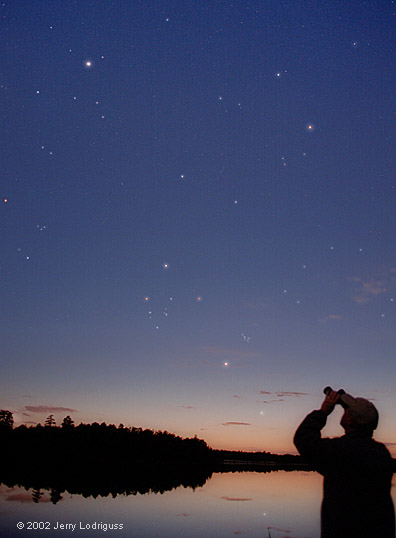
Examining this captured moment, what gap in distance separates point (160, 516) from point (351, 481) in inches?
1056

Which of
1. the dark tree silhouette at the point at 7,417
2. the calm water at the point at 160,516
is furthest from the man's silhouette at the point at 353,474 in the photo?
the dark tree silhouette at the point at 7,417

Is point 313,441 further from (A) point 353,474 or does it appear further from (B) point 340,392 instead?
(B) point 340,392

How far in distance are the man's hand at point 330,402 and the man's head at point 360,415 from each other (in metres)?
0.08

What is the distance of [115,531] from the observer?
21406mm

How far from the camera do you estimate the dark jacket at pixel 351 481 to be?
123 inches

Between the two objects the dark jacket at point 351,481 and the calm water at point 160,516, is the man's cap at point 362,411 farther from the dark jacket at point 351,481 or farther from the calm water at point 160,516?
the calm water at point 160,516

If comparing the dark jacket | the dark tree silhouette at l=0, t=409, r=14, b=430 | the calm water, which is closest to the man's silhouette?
the dark jacket

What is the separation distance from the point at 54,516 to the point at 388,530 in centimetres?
2508

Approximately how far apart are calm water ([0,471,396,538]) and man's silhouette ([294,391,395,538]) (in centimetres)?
1881

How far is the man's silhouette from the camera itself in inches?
123

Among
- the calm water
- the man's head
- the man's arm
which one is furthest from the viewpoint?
the calm water

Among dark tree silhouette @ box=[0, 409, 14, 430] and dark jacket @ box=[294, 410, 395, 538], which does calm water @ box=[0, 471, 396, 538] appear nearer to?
dark jacket @ box=[294, 410, 395, 538]

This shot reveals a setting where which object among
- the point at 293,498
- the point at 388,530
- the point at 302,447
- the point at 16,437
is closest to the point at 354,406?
the point at 302,447

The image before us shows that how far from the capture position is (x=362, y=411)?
338 cm
